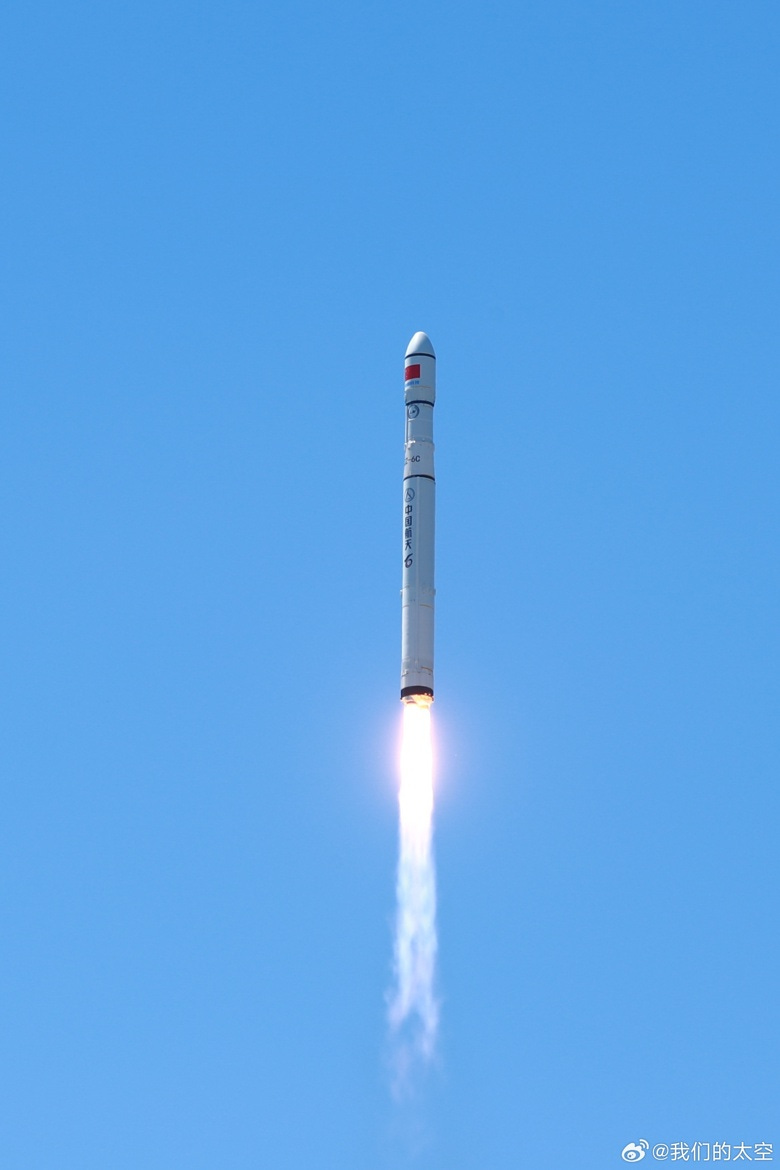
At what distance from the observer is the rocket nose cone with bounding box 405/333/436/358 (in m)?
80.9

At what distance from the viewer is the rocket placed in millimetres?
76000

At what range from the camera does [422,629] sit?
250 feet

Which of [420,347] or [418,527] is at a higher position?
[420,347]

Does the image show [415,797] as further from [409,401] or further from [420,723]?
[409,401]

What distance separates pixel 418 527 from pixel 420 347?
6.30 m

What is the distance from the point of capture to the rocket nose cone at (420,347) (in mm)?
80875

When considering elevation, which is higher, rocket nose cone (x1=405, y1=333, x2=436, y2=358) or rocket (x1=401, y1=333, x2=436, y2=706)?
rocket nose cone (x1=405, y1=333, x2=436, y2=358)

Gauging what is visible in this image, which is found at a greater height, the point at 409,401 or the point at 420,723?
the point at 409,401

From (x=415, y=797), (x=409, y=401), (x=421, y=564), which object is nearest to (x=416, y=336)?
(x=409, y=401)

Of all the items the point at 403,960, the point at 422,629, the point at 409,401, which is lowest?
the point at 403,960

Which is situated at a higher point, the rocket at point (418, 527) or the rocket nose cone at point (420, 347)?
the rocket nose cone at point (420, 347)

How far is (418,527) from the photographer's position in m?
77.6

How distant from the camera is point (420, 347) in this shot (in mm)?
80875

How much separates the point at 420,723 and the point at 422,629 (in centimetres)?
277
